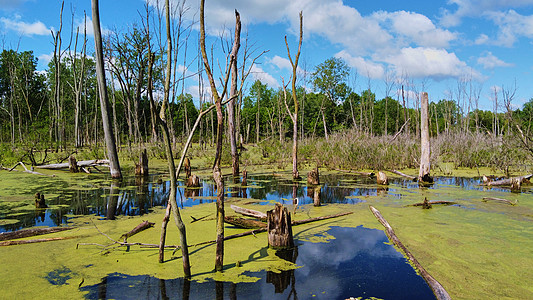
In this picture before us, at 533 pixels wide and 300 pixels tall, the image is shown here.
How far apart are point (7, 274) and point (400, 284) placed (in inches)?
140

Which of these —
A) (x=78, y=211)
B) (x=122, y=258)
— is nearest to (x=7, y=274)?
(x=122, y=258)

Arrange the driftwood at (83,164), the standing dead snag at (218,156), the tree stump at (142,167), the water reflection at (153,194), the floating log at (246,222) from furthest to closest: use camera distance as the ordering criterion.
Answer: the driftwood at (83,164) < the tree stump at (142,167) < the water reflection at (153,194) < the floating log at (246,222) < the standing dead snag at (218,156)

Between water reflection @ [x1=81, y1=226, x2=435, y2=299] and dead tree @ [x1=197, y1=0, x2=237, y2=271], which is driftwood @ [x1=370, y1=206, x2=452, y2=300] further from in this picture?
dead tree @ [x1=197, y1=0, x2=237, y2=271]

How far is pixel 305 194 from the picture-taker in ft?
25.3

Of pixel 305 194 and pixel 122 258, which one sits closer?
pixel 122 258

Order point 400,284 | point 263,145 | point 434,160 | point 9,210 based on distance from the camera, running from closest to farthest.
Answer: point 400,284 < point 9,210 < point 434,160 < point 263,145

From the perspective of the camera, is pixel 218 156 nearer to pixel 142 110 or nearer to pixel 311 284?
pixel 311 284

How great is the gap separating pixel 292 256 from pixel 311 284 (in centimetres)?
68

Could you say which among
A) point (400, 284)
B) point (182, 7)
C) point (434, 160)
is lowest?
point (400, 284)

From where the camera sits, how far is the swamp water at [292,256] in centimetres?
272

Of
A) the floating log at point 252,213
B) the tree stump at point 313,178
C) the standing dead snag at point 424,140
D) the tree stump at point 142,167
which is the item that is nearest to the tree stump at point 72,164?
the tree stump at point 142,167

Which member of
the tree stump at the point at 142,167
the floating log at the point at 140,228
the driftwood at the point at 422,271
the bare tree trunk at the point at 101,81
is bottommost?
the driftwood at the point at 422,271

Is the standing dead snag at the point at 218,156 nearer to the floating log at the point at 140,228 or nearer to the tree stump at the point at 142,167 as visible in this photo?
the floating log at the point at 140,228

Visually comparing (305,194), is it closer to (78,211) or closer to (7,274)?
(78,211)
